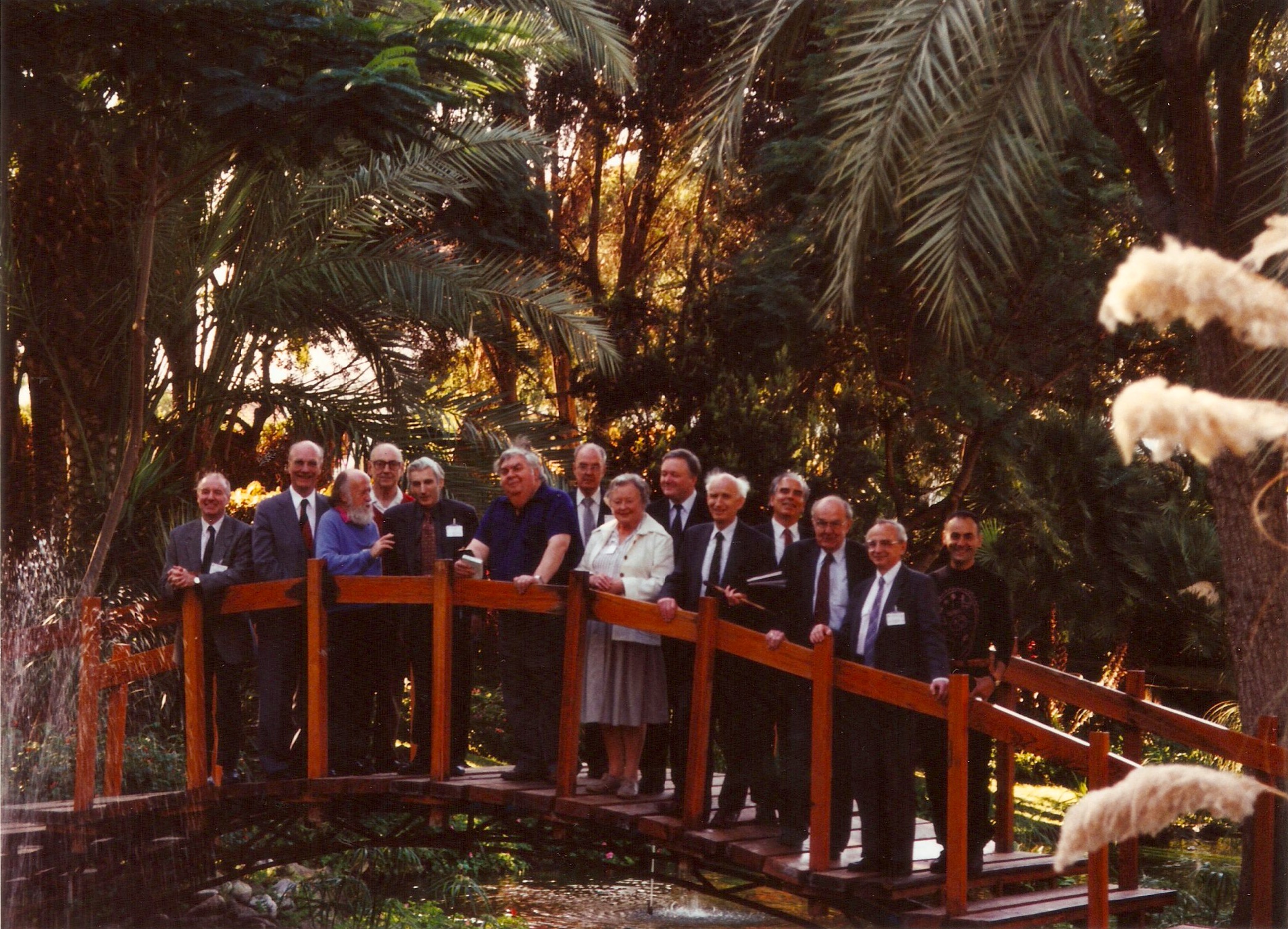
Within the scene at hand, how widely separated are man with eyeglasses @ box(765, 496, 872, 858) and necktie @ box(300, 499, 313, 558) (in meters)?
2.34

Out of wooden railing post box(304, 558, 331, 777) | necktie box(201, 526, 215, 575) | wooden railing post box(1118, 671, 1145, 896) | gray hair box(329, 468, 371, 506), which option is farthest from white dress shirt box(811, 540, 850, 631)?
necktie box(201, 526, 215, 575)

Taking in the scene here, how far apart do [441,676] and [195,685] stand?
4.27 feet

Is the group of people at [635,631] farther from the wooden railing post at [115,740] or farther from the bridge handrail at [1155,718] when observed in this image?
the wooden railing post at [115,740]

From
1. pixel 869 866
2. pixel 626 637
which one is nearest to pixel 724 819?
pixel 869 866

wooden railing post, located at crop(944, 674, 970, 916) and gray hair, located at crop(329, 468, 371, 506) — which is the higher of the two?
gray hair, located at crop(329, 468, 371, 506)

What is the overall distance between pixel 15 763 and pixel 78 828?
2119mm

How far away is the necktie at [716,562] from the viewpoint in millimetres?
6262

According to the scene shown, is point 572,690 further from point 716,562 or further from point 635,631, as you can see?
point 716,562

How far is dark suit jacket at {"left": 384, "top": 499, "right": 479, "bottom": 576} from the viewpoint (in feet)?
22.8

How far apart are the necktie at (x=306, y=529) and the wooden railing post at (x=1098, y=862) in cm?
362

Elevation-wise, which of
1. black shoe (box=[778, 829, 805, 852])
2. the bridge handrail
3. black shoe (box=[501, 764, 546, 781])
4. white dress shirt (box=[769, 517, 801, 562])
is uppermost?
white dress shirt (box=[769, 517, 801, 562])

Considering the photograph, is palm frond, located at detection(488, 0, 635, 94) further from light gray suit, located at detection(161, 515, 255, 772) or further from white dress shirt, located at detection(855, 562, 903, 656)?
white dress shirt, located at detection(855, 562, 903, 656)

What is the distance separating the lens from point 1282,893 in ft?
21.7

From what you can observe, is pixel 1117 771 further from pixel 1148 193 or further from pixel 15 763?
pixel 15 763
